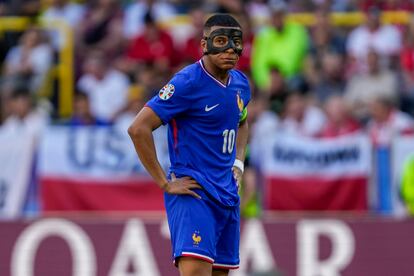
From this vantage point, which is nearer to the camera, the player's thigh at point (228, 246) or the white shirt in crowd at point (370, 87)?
the player's thigh at point (228, 246)

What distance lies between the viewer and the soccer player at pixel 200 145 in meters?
8.27

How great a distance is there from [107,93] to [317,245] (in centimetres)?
431

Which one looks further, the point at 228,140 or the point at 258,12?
the point at 258,12

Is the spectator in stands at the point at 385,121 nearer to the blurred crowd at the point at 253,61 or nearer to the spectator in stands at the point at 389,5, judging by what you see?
the blurred crowd at the point at 253,61

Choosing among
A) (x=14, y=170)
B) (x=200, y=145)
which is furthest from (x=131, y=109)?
(x=200, y=145)

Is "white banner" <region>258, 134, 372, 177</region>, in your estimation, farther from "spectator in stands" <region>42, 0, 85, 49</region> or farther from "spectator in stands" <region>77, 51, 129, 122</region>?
"spectator in stands" <region>42, 0, 85, 49</region>

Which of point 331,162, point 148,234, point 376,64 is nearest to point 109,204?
point 148,234

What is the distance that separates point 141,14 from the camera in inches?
698

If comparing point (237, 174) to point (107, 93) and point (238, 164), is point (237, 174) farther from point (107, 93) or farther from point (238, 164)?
point (107, 93)

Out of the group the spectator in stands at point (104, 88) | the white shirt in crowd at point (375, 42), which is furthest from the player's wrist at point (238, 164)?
the white shirt in crowd at point (375, 42)

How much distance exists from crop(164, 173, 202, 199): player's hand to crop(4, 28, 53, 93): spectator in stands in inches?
334

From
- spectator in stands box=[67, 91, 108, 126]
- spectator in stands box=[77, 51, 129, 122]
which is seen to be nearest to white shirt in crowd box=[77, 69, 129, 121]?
spectator in stands box=[77, 51, 129, 122]

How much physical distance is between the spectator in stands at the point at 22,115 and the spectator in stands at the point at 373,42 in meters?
4.15

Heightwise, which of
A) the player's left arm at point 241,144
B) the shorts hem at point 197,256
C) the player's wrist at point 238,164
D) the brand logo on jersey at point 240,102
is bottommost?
the shorts hem at point 197,256
